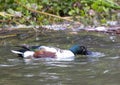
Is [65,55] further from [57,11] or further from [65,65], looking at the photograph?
[57,11]

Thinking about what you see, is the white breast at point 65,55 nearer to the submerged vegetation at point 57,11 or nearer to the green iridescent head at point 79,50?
the green iridescent head at point 79,50

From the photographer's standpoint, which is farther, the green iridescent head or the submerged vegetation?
the submerged vegetation

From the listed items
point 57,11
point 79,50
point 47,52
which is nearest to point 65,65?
point 47,52

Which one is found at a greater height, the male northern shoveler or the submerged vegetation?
the submerged vegetation

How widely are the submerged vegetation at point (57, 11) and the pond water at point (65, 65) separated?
2.94 ft

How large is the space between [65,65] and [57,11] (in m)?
4.53

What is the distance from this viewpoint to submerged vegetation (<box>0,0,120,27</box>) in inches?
423

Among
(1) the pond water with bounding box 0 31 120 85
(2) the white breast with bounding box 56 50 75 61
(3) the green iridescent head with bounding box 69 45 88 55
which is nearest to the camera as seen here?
(1) the pond water with bounding box 0 31 120 85

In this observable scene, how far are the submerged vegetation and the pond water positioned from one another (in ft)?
2.94

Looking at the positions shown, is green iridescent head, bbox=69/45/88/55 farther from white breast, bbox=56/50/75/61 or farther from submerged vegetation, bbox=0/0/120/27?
submerged vegetation, bbox=0/0/120/27

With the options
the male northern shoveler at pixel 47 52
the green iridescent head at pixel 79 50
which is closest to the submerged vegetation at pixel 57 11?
the green iridescent head at pixel 79 50

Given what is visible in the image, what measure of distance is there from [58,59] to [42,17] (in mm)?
3079

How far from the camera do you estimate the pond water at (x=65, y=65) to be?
20.4 feet

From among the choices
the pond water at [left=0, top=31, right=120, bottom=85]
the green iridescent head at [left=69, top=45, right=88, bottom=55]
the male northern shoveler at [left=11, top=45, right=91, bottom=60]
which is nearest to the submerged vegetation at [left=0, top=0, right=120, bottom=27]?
the pond water at [left=0, top=31, right=120, bottom=85]
